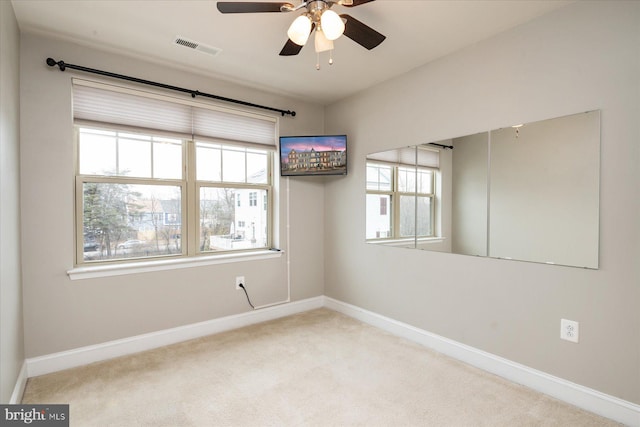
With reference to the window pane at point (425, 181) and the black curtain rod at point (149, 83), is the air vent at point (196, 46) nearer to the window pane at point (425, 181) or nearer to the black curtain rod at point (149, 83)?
the black curtain rod at point (149, 83)

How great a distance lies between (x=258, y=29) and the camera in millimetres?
2451

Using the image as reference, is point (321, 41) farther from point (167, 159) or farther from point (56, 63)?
point (56, 63)

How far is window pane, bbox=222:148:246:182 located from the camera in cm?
355

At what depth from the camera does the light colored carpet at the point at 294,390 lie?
1.99 meters

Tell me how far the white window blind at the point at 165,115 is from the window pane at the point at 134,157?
7.0 inches

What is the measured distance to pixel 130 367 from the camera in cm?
262

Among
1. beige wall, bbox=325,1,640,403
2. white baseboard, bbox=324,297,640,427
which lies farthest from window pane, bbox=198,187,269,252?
white baseboard, bbox=324,297,640,427

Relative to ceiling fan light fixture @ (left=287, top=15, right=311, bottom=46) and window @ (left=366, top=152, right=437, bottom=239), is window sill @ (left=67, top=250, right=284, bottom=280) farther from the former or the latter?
ceiling fan light fixture @ (left=287, top=15, right=311, bottom=46)

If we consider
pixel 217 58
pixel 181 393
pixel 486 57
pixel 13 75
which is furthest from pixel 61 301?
pixel 486 57

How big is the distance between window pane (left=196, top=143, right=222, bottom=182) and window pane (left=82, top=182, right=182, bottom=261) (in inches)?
11.9

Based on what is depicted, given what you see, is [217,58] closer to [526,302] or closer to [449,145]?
[449,145]

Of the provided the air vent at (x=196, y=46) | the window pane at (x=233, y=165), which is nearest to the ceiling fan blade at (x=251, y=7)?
the air vent at (x=196, y=46)

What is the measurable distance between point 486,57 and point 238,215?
2.79m

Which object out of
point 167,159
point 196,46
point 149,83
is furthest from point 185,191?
point 196,46
